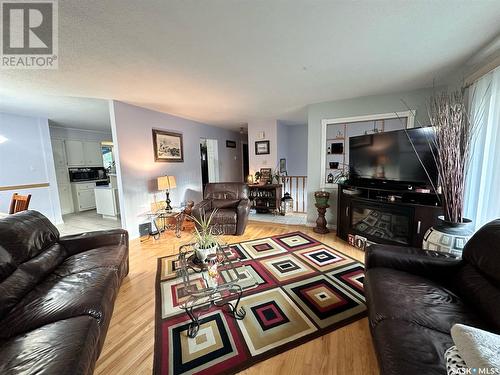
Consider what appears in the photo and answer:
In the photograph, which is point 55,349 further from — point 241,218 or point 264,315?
point 241,218

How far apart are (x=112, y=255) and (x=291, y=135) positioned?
5496 mm

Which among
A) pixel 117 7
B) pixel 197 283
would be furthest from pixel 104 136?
pixel 197 283

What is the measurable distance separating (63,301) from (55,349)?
0.46 metres

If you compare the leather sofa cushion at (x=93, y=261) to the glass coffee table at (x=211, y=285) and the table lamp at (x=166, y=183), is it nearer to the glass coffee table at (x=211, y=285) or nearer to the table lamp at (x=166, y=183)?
the glass coffee table at (x=211, y=285)

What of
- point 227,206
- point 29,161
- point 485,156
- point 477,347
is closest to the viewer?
point 477,347

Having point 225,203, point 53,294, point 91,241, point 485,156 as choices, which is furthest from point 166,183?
point 485,156

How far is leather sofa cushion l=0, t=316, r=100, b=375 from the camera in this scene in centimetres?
86

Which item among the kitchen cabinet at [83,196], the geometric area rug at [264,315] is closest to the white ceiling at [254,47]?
the geometric area rug at [264,315]

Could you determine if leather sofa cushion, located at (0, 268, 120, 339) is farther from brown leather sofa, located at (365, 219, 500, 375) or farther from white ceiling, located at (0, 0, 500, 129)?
white ceiling, located at (0, 0, 500, 129)

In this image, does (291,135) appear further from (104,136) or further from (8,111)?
(8,111)

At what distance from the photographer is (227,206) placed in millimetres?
3963

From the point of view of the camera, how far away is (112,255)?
1927 millimetres

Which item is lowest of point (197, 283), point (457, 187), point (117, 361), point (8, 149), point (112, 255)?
point (117, 361)

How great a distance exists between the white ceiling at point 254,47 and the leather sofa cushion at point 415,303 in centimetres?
195
